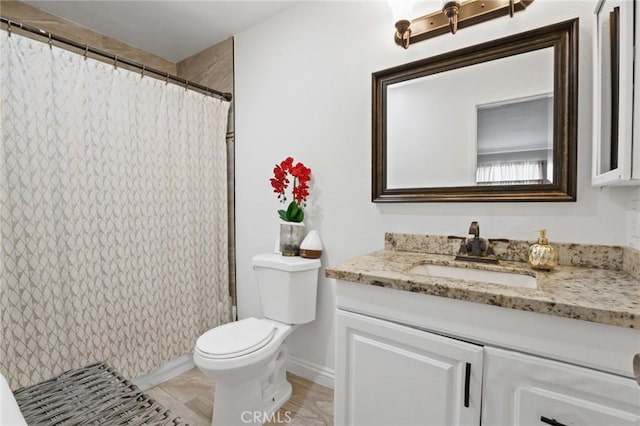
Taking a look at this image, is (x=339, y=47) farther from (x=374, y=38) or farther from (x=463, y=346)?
(x=463, y=346)

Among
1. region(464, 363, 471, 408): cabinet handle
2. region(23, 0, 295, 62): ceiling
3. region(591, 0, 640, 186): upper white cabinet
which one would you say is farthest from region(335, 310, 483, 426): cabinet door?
region(23, 0, 295, 62): ceiling

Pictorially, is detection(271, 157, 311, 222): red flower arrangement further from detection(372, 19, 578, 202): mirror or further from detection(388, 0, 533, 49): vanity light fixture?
detection(388, 0, 533, 49): vanity light fixture

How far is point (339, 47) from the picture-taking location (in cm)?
169

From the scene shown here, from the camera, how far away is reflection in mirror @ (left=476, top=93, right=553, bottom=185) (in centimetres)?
118

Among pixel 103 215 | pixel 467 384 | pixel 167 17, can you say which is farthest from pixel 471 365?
pixel 167 17

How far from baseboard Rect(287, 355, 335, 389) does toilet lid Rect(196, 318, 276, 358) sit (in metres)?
0.47

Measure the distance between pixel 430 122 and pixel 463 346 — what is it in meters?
1.01

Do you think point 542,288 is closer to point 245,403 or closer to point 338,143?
point 338,143

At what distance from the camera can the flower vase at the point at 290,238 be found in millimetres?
1752

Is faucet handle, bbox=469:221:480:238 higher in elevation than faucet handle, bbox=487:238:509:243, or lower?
higher

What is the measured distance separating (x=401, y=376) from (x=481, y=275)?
1.73ft

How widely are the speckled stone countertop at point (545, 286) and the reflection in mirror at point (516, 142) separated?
0.35m

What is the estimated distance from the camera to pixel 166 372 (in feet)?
6.28

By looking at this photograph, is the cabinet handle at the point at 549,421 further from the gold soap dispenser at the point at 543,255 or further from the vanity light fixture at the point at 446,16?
the vanity light fixture at the point at 446,16
